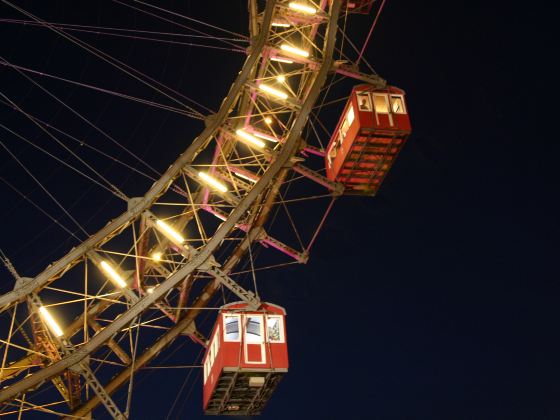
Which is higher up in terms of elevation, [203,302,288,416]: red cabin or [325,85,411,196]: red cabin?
[325,85,411,196]: red cabin

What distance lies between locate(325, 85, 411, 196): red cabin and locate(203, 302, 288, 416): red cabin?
4.53m

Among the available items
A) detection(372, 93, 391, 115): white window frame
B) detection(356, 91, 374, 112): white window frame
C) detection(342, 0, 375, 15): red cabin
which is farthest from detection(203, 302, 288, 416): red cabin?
detection(342, 0, 375, 15): red cabin

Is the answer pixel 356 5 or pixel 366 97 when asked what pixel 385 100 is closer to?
pixel 366 97

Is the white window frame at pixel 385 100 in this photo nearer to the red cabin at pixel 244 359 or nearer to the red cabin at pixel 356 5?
the red cabin at pixel 356 5

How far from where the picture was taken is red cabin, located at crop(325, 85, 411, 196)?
1950 centimetres

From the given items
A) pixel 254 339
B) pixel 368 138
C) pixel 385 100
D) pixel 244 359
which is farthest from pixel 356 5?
pixel 244 359

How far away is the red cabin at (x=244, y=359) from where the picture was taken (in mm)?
17656

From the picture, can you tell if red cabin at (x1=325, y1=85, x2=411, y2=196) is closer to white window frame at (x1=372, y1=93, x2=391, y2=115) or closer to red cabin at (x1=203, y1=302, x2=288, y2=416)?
white window frame at (x1=372, y1=93, x2=391, y2=115)

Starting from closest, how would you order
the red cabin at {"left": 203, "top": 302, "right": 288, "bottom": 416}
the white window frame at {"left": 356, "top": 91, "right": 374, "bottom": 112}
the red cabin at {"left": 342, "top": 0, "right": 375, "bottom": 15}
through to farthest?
the red cabin at {"left": 203, "top": 302, "right": 288, "bottom": 416} → the white window frame at {"left": 356, "top": 91, "right": 374, "bottom": 112} → the red cabin at {"left": 342, "top": 0, "right": 375, "bottom": 15}

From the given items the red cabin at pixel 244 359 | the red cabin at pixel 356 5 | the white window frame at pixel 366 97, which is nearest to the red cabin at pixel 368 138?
the white window frame at pixel 366 97

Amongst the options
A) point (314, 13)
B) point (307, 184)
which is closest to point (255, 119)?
point (314, 13)

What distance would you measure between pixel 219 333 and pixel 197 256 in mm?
2096

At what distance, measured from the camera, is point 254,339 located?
1809cm

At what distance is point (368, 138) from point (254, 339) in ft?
20.3
